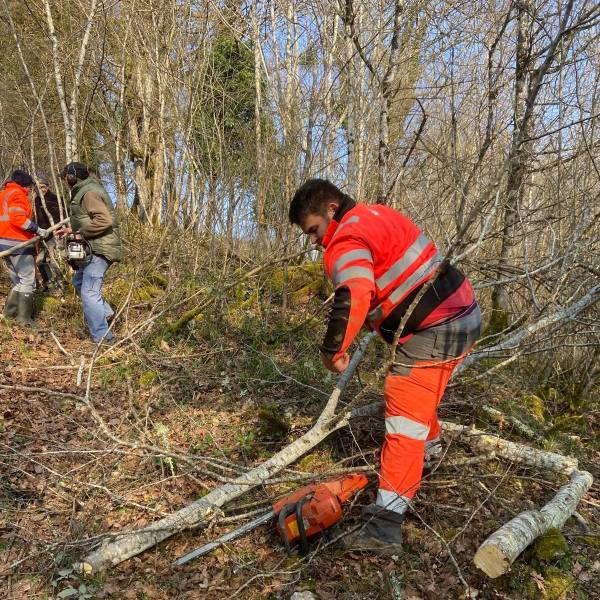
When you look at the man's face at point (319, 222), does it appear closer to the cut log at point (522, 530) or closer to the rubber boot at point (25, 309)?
the cut log at point (522, 530)

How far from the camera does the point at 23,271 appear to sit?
6.09 m

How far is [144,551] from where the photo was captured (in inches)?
110

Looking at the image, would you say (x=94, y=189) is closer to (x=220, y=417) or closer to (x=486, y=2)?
(x=220, y=417)

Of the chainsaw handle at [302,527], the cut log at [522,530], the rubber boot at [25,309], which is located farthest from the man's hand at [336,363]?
the rubber boot at [25,309]

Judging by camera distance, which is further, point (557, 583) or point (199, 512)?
point (199, 512)

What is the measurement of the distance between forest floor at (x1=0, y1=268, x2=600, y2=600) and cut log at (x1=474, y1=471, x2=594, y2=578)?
0.44 ft

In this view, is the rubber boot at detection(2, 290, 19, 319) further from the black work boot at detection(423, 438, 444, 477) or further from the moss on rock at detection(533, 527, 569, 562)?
the moss on rock at detection(533, 527, 569, 562)

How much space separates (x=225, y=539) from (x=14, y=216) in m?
5.33

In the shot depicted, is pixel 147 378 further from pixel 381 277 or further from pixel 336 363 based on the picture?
pixel 381 277

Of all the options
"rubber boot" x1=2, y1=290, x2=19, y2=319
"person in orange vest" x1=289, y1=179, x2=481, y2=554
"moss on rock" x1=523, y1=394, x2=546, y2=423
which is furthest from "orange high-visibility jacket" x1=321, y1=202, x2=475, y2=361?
"rubber boot" x1=2, y1=290, x2=19, y2=319

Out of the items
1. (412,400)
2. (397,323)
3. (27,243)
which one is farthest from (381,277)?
(27,243)

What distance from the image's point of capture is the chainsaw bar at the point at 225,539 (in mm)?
2705

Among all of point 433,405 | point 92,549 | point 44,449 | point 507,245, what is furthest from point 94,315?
point 507,245

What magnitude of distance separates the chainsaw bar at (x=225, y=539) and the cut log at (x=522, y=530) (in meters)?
1.28
